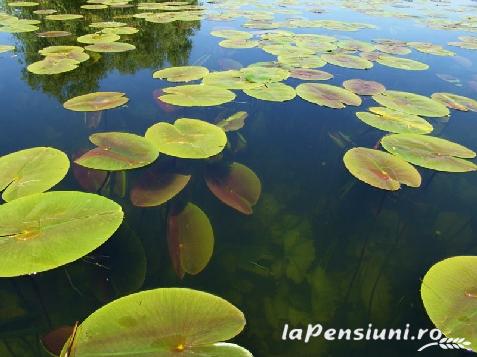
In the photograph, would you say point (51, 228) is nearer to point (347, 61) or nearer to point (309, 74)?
point (309, 74)

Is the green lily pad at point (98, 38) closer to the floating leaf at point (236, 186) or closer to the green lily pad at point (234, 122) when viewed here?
the green lily pad at point (234, 122)

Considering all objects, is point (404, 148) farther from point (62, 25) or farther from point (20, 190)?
point (62, 25)

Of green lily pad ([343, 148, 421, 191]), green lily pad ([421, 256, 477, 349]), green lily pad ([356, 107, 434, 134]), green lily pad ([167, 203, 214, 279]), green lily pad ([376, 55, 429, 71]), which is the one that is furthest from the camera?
green lily pad ([376, 55, 429, 71])

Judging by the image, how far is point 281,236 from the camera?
103 inches

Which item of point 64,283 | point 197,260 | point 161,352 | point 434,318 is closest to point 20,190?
point 64,283

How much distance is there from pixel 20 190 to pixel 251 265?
1.72 m

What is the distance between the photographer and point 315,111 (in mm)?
4527

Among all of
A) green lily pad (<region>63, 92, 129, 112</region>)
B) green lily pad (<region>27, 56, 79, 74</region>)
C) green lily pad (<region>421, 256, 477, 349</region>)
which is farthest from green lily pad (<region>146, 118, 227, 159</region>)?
green lily pad (<region>27, 56, 79, 74</region>)

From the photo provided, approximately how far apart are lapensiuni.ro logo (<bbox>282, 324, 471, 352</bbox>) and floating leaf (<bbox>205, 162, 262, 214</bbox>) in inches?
40.5

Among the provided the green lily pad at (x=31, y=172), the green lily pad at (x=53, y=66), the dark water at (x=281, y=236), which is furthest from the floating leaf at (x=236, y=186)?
the green lily pad at (x=53, y=66)

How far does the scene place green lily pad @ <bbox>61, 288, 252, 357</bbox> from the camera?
1595mm

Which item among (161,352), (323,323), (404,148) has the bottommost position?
(323,323)

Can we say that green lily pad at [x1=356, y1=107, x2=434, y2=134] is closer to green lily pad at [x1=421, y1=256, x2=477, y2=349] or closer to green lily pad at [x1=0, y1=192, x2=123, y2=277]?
green lily pad at [x1=421, y1=256, x2=477, y2=349]

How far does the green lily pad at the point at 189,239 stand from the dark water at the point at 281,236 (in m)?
0.05
